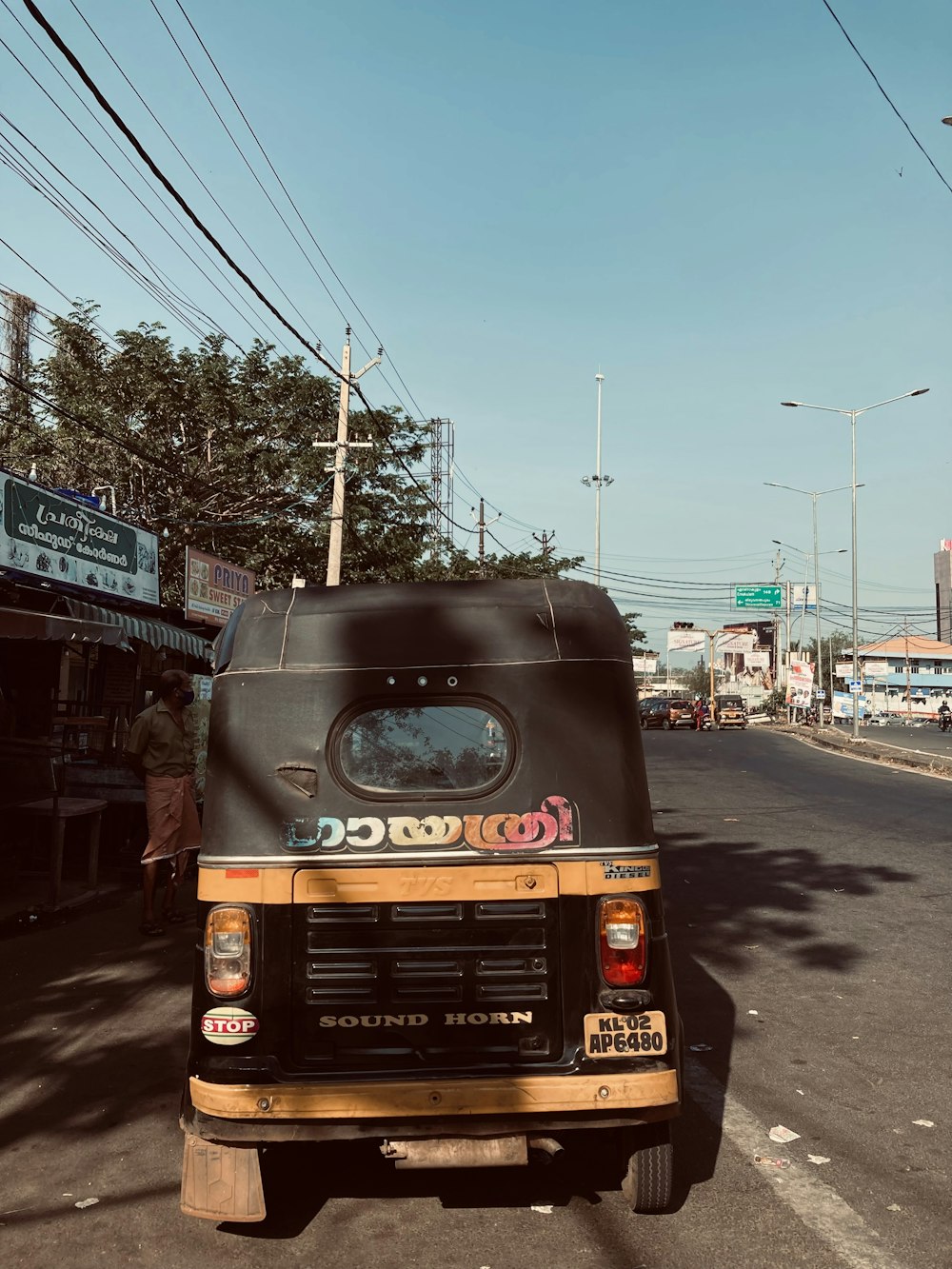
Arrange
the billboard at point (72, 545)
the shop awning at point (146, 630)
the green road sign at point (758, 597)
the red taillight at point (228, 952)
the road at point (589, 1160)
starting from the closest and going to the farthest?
the road at point (589, 1160) → the red taillight at point (228, 952) → the shop awning at point (146, 630) → the billboard at point (72, 545) → the green road sign at point (758, 597)

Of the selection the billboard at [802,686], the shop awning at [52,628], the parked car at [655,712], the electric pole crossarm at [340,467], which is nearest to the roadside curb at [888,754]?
the parked car at [655,712]

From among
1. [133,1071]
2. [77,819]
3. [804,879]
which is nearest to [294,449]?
[77,819]

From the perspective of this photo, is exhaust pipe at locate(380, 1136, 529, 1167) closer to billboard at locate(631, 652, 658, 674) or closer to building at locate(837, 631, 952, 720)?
billboard at locate(631, 652, 658, 674)

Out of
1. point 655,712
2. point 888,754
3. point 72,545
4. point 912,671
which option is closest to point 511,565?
point 655,712

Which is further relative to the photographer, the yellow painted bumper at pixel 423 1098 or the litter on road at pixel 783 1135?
the litter on road at pixel 783 1135

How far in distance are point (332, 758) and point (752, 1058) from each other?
3.03 metres

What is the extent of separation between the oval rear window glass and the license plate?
90cm

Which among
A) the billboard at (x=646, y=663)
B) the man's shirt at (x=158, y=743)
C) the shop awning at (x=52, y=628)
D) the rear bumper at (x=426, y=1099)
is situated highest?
the billboard at (x=646, y=663)

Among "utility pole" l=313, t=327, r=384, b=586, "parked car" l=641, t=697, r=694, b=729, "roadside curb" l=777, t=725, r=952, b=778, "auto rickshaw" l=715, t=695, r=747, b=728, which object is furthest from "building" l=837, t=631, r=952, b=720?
"utility pole" l=313, t=327, r=384, b=586

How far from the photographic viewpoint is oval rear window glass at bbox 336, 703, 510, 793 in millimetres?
4012

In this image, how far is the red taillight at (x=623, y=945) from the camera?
377 cm

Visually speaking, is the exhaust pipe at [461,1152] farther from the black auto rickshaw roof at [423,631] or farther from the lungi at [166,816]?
the lungi at [166,816]

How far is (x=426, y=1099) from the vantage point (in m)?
3.61

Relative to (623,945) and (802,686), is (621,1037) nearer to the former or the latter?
(623,945)
